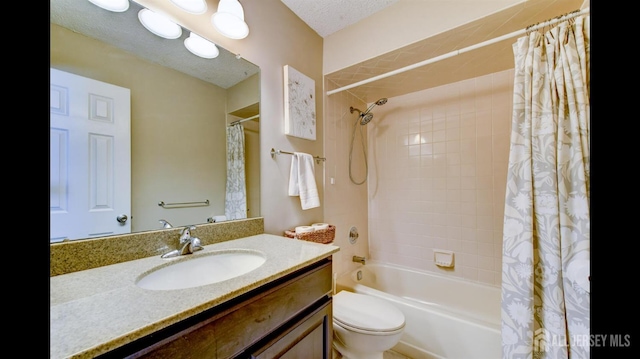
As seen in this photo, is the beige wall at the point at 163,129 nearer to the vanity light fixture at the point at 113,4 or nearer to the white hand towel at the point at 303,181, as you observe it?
the vanity light fixture at the point at 113,4

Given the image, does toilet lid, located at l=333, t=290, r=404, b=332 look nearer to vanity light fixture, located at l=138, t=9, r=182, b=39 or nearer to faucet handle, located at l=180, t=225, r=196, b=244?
faucet handle, located at l=180, t=225, r=196, b=244

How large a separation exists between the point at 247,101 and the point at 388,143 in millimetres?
1515

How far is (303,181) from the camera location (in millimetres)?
1557

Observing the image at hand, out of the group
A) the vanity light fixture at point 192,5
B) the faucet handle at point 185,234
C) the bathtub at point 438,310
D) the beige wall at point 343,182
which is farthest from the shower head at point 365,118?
the faucet handle at point 185,234

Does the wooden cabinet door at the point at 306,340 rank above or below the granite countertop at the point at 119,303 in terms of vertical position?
below

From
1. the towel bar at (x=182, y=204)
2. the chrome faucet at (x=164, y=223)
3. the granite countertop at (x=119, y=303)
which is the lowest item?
the granite countertop at (x=119, y=303)

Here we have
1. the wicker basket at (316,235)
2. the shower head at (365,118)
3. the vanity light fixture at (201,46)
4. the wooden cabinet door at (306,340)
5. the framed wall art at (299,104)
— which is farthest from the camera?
the shower head at (365,118)

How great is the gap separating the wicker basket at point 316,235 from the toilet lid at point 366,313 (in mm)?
391

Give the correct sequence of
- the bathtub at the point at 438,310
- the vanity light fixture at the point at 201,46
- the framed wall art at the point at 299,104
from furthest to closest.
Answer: the framed wall art at the point at 299,104, the bathtub at the point at 438,310, the vanity light fixture at the point at 201,46

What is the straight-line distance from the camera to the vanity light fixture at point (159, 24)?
940 mm

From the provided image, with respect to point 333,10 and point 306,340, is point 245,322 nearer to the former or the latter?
point 306,340

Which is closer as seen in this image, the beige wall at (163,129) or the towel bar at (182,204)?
the beige wall at (163,129)

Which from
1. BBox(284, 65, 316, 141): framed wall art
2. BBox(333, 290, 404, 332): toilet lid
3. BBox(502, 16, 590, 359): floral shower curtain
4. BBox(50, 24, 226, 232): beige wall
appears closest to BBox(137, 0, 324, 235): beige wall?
BBox(284, 65, 316, 141): framed wall art
